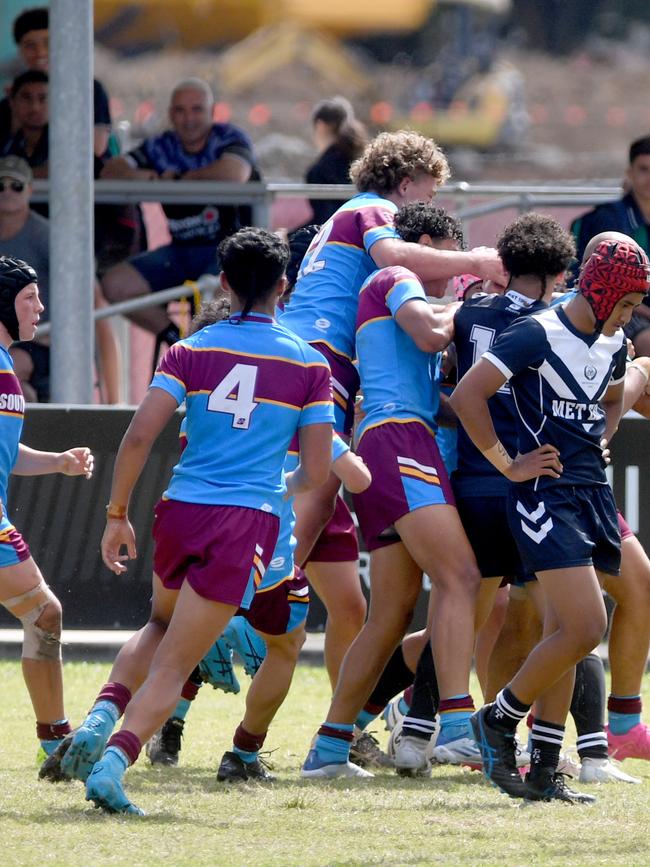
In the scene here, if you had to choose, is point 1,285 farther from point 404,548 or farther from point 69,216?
point 69,216

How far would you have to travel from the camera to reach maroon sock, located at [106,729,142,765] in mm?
5039

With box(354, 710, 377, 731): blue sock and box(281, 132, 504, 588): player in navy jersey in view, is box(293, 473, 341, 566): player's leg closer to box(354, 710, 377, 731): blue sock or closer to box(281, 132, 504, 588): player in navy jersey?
box(281, 132, 504, 588): player in navy jersey

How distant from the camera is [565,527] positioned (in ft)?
17.6

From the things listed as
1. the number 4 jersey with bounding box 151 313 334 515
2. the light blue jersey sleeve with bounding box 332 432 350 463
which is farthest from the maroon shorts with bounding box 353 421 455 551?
the number 4 jersey with bounding box 151 313 334 515

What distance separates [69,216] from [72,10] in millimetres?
1163

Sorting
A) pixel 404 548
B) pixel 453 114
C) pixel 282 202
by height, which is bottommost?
pixel 404 548

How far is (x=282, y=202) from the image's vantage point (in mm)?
17672

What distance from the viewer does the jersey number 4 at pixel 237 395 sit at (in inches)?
205

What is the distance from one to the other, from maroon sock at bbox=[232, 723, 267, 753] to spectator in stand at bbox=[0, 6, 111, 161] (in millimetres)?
6330

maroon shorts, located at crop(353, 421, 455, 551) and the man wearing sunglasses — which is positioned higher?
the man wearing sunglasses

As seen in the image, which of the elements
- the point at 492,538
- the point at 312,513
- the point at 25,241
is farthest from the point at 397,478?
the point at 25,241

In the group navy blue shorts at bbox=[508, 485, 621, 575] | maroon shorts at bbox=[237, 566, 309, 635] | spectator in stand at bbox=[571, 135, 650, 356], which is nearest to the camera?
navy blue shorts at bbox=[508, 485, 621, 575]

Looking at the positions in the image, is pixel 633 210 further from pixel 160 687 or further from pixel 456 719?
pixel 160 687

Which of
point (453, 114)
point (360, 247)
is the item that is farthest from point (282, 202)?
point (453, 114)
